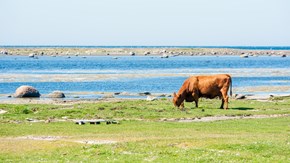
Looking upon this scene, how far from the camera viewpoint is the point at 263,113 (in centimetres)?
3481

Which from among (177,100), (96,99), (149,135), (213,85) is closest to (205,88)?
(213,85)

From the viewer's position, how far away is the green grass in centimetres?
1962

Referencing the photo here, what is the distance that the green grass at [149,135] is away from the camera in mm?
19625

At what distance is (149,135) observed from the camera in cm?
2586

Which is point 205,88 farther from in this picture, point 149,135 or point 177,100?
point 149,135

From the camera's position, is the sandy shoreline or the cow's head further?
the sandy shoreline

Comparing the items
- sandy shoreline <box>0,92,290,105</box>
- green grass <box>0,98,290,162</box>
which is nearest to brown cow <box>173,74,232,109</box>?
green grass <box>0,98,290,162</box>

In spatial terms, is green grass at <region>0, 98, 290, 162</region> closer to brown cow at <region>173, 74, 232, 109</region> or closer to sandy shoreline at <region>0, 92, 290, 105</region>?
brown cow at <region>173, 74, 232, 109</region>

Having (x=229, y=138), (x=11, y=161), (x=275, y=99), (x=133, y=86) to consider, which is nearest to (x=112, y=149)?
(x=11, y=161)

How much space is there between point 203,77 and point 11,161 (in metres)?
21.5

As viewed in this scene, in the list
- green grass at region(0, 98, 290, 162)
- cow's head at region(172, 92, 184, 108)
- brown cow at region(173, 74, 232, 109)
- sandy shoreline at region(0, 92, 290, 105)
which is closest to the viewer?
green grass at region(0, 98, 290, 162)

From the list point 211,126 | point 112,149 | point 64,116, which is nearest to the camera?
point 112,149

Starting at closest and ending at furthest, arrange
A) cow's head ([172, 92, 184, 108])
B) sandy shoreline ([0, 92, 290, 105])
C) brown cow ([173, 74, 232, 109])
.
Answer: cow's head ([172, 92, 184, 108]), brown cow ([173, 74, 232, 109]), sandy shoreline ([0, 92, 290, 105])

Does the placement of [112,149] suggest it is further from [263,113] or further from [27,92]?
[27,92]
